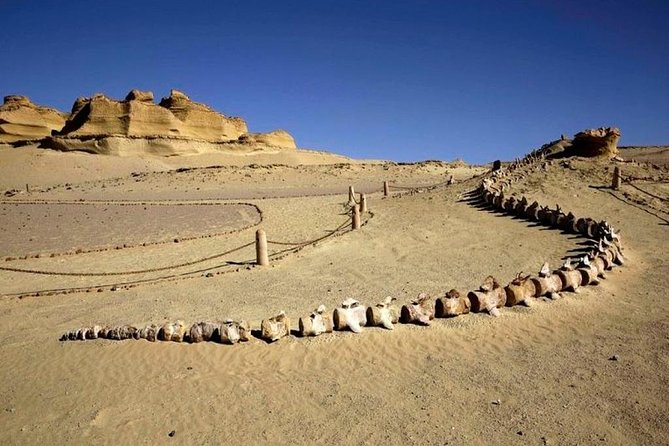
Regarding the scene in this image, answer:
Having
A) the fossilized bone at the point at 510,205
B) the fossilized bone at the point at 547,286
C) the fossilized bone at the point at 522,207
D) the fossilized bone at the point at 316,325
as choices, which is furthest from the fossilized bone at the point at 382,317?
the fossilized bone at the point at 510,205

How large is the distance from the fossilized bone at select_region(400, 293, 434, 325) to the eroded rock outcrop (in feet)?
171

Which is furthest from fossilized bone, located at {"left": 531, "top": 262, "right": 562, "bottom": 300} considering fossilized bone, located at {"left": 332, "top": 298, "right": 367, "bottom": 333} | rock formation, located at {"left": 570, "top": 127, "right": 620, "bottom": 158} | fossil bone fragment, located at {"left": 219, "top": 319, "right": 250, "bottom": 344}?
rock formation, located at {"left": 570, "top": 127, "right": 620, "bottom": 158}

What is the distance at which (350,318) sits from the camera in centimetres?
585

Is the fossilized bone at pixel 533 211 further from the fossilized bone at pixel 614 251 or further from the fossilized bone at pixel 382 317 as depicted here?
the fossilized bone at pixel 382 317

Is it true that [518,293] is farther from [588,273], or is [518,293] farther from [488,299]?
[588,273]

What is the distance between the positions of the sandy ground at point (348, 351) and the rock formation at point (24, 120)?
5554 cm

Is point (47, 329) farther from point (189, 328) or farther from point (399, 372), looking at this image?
point (399, 372)

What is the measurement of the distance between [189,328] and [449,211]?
11029 millimetres

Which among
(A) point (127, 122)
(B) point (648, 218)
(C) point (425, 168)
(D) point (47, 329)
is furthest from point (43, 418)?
(A) point (127, 122)

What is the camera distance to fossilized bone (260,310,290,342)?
18.5ft

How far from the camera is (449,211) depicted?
15.2 meters

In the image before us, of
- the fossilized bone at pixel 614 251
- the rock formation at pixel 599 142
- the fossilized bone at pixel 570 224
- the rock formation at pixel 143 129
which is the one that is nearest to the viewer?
the fossilized bone at pixel 614 251

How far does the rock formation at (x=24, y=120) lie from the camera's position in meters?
57.5

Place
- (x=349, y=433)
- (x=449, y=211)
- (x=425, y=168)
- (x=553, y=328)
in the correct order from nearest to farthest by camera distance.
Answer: (x=349, y=433) < (x=553, y=328) < (x=449, y=211) < (x=425, y=168)
